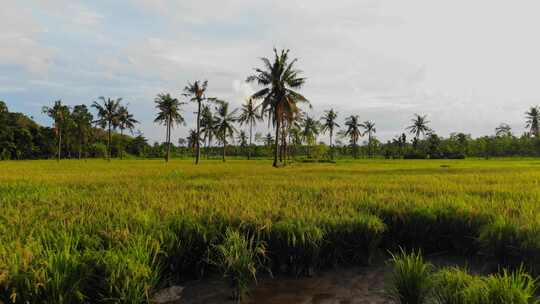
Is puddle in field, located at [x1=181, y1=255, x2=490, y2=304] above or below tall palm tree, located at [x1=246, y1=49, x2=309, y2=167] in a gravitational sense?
below

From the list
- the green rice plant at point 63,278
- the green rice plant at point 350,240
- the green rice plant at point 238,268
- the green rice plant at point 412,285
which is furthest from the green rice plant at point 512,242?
the green rice plant at point 63,278

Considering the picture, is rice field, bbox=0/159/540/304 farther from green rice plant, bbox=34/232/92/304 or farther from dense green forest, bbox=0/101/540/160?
dense green forest, bbox=0/101/540/160

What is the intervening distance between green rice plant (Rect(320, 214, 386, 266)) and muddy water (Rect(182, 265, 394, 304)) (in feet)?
1.22

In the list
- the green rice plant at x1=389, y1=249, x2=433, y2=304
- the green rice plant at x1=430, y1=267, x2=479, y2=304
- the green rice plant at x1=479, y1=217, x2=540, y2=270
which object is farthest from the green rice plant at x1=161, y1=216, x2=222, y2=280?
the green rice plant at x1=479, y1=217, x2=540, y2=270

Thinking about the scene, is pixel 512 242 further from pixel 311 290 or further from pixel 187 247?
pixel 187 247

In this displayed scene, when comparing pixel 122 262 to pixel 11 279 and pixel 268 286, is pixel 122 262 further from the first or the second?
pixel 268 286

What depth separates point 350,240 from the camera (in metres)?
5.63

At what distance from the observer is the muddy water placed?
4266mm

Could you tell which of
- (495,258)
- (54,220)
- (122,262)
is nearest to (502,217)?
(495,258)

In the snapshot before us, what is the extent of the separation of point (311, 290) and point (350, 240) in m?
1.37

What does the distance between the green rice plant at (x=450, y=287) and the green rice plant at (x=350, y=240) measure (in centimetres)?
167

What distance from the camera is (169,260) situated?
4.69m

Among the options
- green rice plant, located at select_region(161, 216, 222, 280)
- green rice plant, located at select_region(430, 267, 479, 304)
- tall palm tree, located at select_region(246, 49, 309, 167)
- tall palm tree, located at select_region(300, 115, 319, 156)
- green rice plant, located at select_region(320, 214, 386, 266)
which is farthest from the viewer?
tall palm tree, located at select_region(300, 115, 319, 156)

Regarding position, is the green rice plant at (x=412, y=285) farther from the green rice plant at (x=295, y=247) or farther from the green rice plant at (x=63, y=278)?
the green rice plant at (x=63, y=278)
